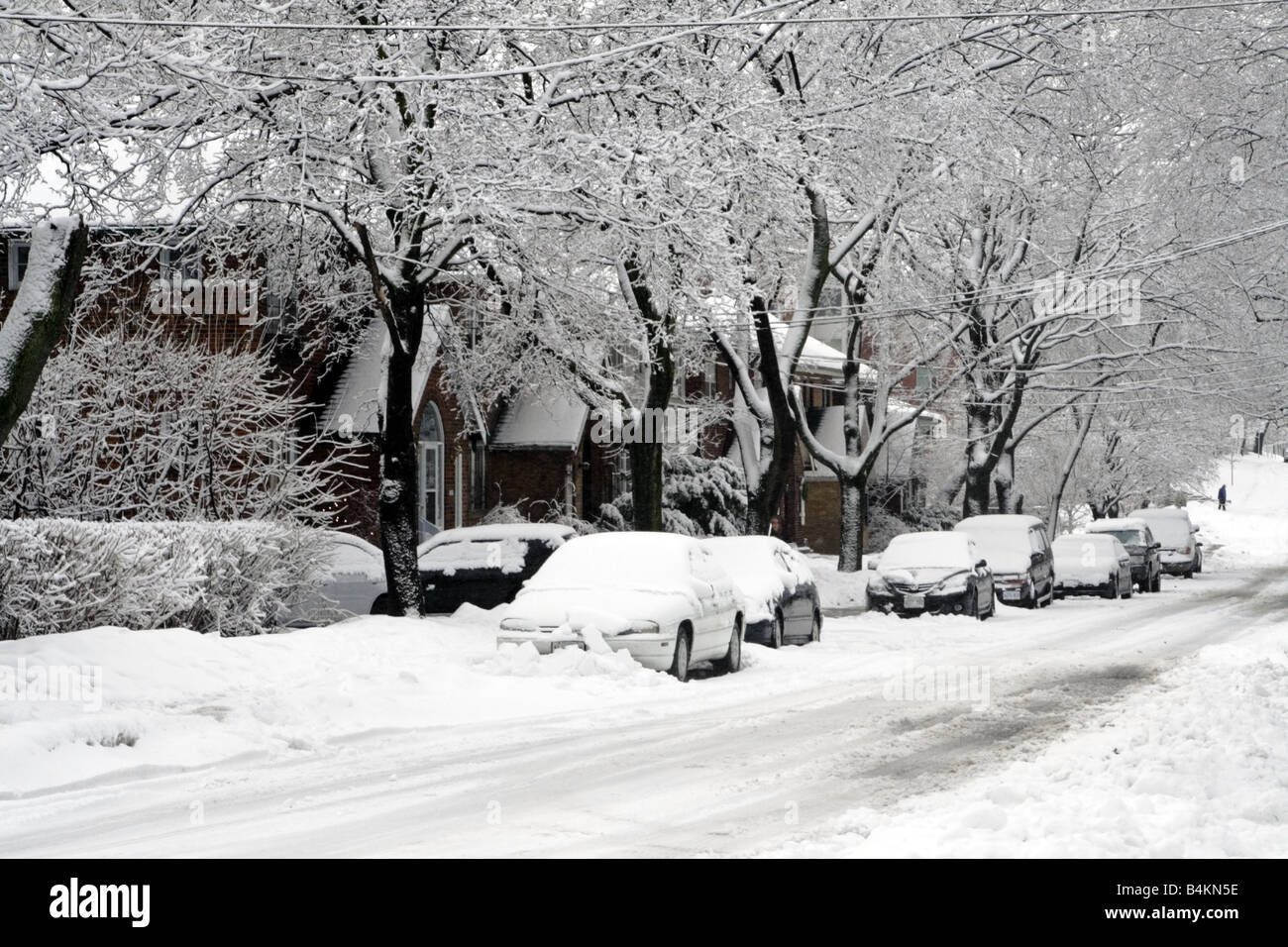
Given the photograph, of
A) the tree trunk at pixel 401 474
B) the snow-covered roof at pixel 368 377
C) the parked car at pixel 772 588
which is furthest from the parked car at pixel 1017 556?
the tree trunk at pixel 401 474

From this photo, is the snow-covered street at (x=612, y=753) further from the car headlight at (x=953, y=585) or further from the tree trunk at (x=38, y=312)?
the car headlight at (x=953, y=585)

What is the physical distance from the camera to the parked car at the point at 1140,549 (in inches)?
1506

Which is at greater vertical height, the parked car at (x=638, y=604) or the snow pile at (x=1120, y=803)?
the parked car at (x=638, y=604)

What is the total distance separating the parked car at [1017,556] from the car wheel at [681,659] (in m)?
14.9

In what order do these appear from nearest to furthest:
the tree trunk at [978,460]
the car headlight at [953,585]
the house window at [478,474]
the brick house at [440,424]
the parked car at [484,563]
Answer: the parked car at [484,563]
the car headlight at [953,585]
the brick house at [440,424]
the house window at [478,474]
the tree trunk at [978,460]

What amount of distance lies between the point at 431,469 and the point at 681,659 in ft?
61.1

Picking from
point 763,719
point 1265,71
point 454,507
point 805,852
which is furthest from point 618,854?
point 454,507

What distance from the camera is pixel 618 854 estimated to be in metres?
7.49

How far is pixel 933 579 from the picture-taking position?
26156mm

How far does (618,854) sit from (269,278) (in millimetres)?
17291

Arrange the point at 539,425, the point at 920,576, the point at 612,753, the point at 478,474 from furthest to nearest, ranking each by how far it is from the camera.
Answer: the point at 539,425 → the point at 478,474 → the point at 920,576 → the point at 612,753

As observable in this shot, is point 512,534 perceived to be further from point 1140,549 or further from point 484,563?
point 1140,549

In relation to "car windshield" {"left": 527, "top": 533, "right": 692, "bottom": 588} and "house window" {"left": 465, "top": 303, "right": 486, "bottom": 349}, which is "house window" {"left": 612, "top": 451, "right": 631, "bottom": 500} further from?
"car windshield" {"left": 527, "top": 533, "right": 692, "bottom": 588}

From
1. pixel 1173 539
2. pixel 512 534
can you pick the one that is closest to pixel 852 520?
pixel 512 534
